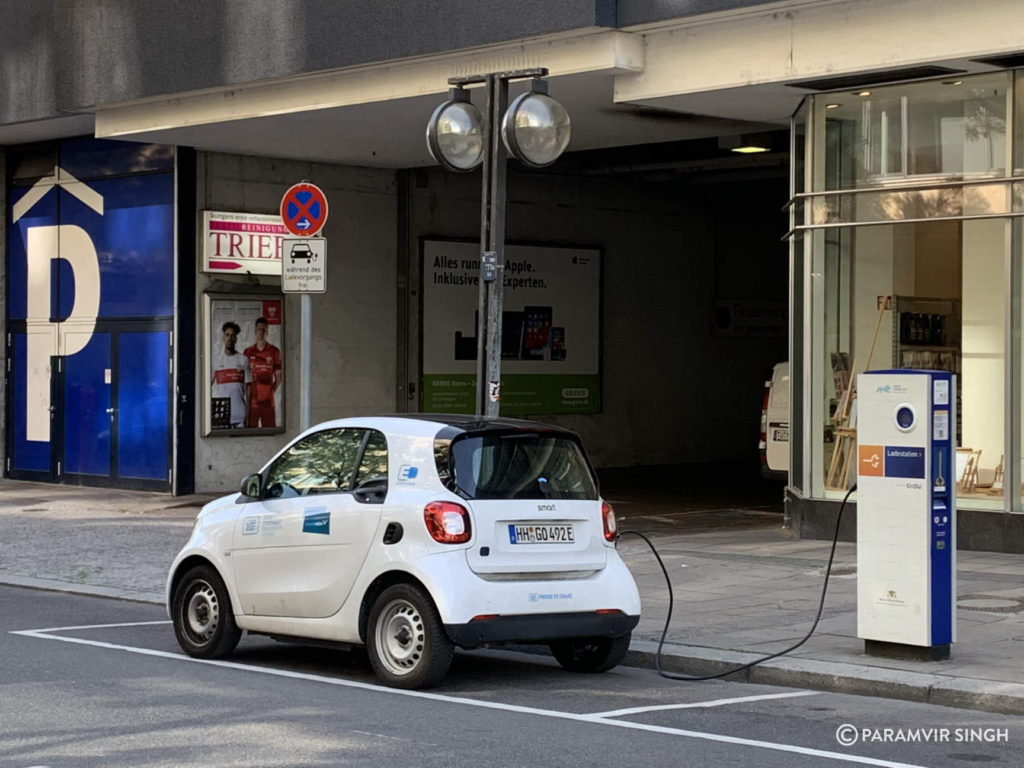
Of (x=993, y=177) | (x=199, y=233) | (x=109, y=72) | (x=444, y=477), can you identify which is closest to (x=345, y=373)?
(x=199, y=233)

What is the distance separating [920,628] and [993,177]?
678cm

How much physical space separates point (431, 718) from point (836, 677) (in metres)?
2.54

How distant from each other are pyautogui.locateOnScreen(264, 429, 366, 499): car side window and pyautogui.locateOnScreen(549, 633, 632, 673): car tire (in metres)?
1.62

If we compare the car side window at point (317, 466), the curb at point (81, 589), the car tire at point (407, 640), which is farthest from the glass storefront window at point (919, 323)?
the car tire at point (407, 640)

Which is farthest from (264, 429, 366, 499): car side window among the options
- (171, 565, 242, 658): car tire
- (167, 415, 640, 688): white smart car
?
(171, 565, 242, 658): car tire

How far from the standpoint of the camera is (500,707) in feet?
27.7

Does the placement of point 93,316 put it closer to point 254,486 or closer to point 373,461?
point 254,486

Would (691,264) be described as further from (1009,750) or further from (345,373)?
(1009,750)

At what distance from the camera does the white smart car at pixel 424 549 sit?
8812mm

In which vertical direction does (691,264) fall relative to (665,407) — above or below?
above

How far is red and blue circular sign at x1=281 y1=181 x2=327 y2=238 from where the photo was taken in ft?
44.3

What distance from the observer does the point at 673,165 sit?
2422 centimetres

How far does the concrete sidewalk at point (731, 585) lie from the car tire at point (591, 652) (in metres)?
0.40

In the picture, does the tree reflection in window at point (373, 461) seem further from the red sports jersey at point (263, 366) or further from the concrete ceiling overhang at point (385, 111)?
the red sports jersey at point (263, 366)
